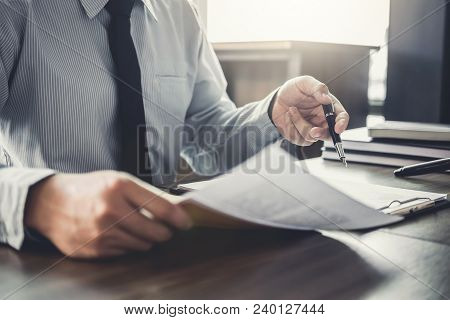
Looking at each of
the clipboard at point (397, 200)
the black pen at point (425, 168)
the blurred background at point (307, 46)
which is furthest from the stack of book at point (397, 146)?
the blurred background at point (307, 46)

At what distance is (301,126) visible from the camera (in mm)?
685

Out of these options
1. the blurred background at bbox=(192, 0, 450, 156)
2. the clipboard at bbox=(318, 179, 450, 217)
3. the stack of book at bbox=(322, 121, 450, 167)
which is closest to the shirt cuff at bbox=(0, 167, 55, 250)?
the clipboard at bbox=(318, 179, 450, 217)

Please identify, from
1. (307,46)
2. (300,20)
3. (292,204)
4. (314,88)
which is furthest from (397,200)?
(300,20)

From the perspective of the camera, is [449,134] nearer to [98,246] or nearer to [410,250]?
[410,250]

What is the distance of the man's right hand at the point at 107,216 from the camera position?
1.08ft

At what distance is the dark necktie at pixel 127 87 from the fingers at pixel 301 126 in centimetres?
20

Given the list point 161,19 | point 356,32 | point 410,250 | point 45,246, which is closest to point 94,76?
point 161,19

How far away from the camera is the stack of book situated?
→ 0.70 m

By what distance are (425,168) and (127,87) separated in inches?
15.7

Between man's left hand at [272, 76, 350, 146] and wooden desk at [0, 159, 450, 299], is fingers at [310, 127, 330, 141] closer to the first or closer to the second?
man's left hand at [272, 76, 350, 146]

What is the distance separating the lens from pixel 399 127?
725mm

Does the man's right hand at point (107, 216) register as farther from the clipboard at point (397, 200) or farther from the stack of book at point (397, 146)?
the stack of book at point (397, 146)

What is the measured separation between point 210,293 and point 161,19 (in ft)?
2.05

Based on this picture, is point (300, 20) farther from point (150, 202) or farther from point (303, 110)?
point (150, 202)
